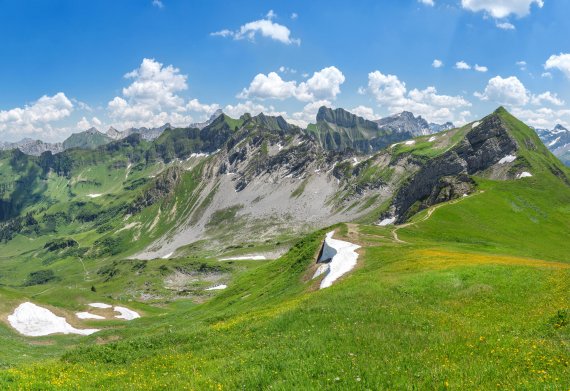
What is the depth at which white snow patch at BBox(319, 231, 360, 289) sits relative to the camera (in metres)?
54.4

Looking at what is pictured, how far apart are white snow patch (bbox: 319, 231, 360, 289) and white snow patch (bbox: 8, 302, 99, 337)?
208 ft

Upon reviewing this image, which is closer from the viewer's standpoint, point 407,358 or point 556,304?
point 407,358

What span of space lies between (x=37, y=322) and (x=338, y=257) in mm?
72856

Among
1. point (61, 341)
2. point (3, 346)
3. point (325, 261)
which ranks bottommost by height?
point (61, 341)

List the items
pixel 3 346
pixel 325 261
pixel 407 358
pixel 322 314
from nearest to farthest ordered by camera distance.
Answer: pixel 407 358, pixel 322 314, pixel 3 346, pixel 325 261

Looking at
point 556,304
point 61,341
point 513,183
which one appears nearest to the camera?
point 556,304

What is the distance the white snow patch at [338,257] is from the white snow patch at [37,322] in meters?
63.3

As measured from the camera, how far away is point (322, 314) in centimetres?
2766

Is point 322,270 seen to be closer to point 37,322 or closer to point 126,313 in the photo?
point 37,322

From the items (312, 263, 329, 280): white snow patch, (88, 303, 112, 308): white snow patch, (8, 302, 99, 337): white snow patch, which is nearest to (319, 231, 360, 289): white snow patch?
(312, 263, 329, 280): white snow patch

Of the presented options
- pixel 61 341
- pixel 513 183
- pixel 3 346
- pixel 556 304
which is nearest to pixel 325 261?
pixel 556 304

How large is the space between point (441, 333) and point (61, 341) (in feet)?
274

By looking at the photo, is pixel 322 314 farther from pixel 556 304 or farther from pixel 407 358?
pixel 556 304

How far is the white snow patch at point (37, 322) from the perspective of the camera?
88.1 meters
